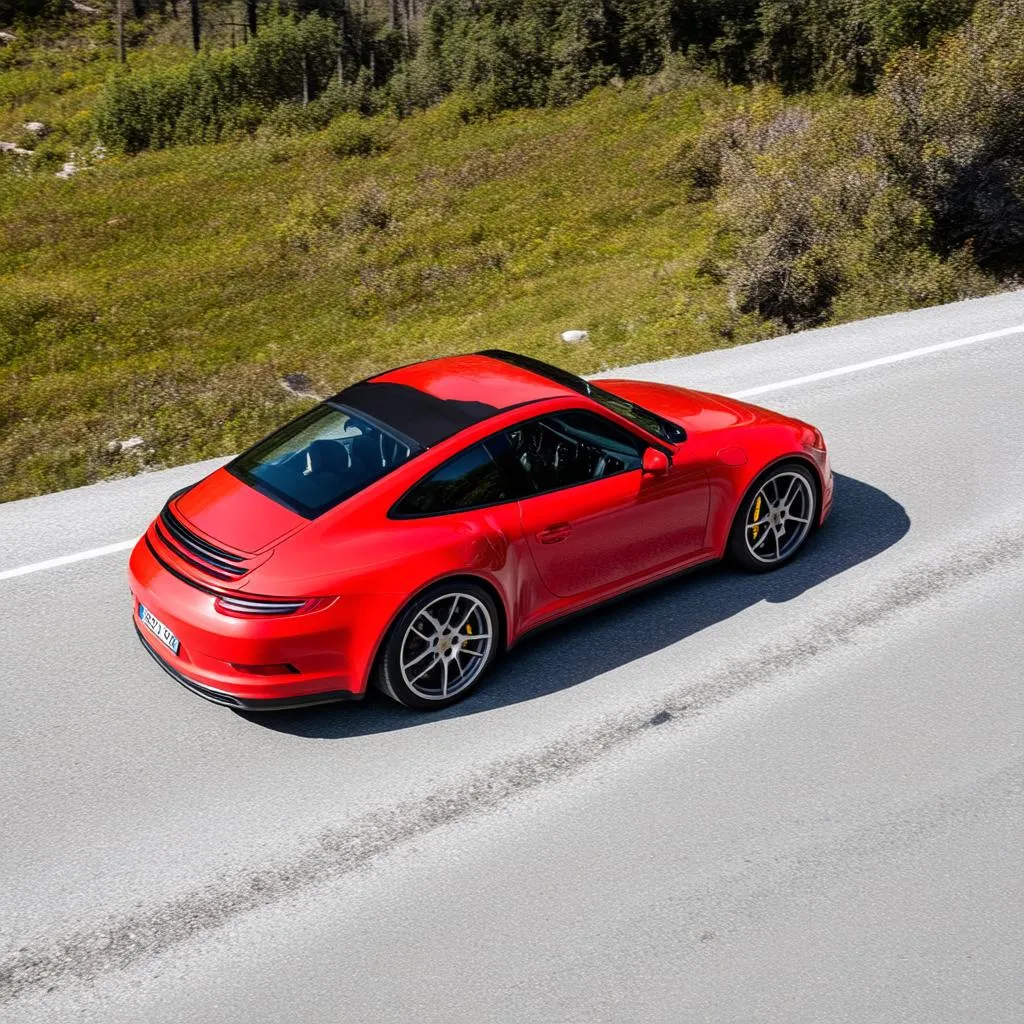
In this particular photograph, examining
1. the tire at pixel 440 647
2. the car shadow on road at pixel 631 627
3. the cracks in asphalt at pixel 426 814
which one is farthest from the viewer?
the car shadow on road at pixel 631 627

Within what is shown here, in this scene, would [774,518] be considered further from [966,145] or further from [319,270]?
[319,270]

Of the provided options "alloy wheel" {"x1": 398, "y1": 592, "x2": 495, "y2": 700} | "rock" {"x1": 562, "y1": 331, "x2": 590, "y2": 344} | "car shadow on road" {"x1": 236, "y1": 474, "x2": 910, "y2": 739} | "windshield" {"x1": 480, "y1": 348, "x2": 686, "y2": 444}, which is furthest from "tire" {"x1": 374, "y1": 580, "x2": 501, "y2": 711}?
"rock" {"x1": 562, "y1": 331, "x2": 590, "y2": 344}

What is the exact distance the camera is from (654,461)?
19.5 ft

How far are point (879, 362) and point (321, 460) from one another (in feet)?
20.7

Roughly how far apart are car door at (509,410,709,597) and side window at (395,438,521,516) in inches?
5.0

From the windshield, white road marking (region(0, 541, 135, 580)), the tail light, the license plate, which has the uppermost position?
the windshield

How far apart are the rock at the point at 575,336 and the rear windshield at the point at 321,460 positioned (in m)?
11.1

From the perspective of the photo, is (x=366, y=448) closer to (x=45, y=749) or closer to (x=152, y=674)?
(x=152, y=674)

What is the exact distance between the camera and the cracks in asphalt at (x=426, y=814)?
4.25 m

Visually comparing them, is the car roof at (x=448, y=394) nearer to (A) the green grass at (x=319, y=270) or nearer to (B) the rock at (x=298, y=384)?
(A) the green grass at (x=319, y=270)

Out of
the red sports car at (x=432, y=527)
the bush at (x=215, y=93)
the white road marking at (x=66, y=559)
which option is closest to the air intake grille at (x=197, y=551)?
the red sports car at (x=432, y=527)

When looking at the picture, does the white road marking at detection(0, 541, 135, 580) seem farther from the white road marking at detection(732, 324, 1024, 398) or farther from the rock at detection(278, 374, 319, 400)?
the rock at detection(278, 374, 319, 400)

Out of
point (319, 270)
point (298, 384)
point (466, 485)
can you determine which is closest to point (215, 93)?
point (319, 270)

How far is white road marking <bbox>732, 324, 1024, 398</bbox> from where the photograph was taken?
961 cm
